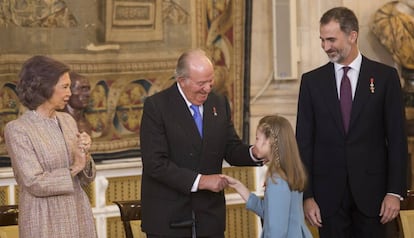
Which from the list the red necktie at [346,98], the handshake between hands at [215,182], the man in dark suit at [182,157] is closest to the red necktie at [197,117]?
the man in dark suit at [182,157]

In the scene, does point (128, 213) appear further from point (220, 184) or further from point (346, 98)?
point (346, 98)

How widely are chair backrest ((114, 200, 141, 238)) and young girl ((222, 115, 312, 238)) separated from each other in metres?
0.85

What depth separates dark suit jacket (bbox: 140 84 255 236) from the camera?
5.76 meters

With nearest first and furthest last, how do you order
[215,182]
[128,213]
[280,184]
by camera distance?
[280,184] → [215,182] → [128,213]

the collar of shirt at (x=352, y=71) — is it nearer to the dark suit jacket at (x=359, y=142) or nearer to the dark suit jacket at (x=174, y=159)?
the dark suit jacket at (x=359, y=142)

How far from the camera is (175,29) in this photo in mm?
8562

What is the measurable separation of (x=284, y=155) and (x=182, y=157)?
0.68 m

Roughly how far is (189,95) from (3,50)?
241 centimetres

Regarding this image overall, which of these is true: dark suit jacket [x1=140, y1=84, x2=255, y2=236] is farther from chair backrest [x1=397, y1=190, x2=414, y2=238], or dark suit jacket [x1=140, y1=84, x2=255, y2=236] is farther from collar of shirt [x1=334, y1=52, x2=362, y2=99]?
chair backrest [x1=397, y1=190, x2=414, y2=238]

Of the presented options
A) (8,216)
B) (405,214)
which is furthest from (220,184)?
(405,214)

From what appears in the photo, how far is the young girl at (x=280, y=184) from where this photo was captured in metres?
5.31

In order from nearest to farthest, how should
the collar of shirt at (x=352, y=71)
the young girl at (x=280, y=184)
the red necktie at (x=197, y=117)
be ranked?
the young girl at (x=280, y=184), the red necktie at (x=197, y=117), the collar of shirt at (x=352, y=71)

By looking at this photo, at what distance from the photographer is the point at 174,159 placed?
5.81 meters

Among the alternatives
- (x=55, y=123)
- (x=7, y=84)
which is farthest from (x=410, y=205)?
(x=7, y=84)
